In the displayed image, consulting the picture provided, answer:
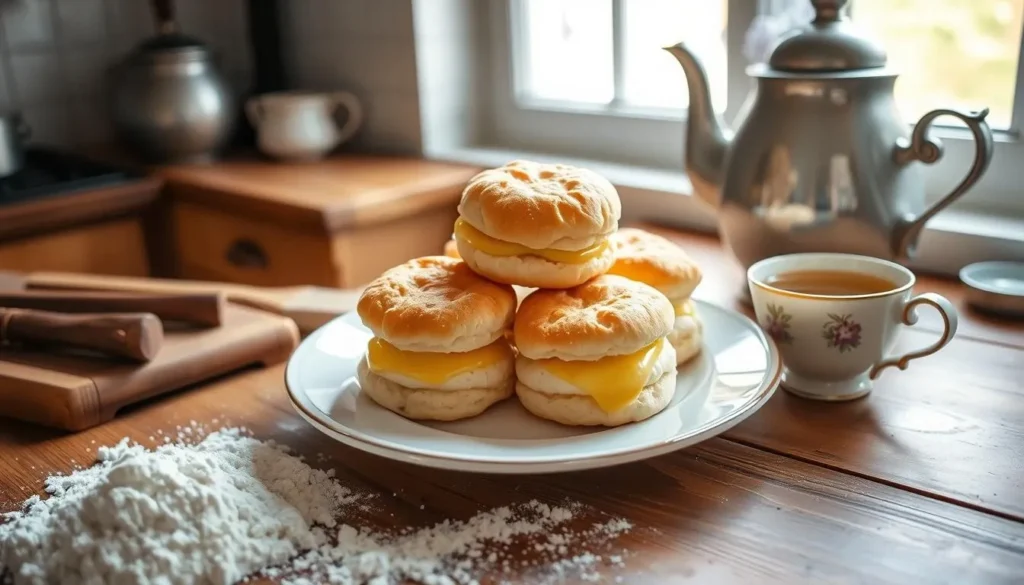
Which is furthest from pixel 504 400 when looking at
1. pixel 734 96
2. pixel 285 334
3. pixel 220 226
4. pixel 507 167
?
pixel 220 226

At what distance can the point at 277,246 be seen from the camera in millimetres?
1463

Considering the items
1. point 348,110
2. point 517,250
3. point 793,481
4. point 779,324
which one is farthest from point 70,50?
point 793,481

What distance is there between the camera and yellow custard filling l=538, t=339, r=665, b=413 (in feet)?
2.16

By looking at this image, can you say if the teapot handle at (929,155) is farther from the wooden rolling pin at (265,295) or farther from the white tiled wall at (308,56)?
the white tiled wall at (308,56)

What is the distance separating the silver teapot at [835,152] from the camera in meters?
0.90

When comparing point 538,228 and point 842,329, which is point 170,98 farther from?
point 842,329

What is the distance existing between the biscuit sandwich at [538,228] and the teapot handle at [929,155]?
0.35 m

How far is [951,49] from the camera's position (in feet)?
3.87

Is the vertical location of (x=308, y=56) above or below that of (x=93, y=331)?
above

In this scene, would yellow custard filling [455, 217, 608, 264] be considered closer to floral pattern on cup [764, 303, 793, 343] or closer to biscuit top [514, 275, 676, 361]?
biscuit top [514, 275, 676, 361]

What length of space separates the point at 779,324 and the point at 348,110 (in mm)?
1092

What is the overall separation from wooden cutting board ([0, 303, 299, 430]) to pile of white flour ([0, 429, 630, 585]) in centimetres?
15

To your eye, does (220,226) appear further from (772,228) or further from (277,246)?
(772,228)

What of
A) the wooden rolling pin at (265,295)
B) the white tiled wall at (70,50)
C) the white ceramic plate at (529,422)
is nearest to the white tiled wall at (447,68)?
the white tiled wall at (70,50)
